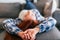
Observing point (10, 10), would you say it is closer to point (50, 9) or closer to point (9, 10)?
point (9, 10)

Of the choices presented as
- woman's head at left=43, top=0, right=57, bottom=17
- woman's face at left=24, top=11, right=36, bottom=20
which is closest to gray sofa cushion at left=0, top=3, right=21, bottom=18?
woman's head at left=43, top=0, right=57, bottom=17

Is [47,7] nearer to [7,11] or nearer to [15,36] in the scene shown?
[7,11]

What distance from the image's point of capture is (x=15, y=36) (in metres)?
1.64

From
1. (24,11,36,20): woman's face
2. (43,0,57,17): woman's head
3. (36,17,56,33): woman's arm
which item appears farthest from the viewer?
(43,0,57,17): woman's head

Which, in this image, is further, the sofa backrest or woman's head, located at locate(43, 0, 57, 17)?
the sofa backrest

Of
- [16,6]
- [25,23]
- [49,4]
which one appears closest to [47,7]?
[49,4]

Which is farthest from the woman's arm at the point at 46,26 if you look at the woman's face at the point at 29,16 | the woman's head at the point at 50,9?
the woman's head at the point at 50,9

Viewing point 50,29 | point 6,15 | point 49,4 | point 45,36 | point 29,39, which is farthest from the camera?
point 6,15

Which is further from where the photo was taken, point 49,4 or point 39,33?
point 49,4

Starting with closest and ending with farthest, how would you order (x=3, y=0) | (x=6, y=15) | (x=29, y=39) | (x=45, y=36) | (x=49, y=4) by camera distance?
(x=29, y=39)
(x=45, y=36)
(x=49, y=4)
(x=6, y=15)
(x=3, y=0)

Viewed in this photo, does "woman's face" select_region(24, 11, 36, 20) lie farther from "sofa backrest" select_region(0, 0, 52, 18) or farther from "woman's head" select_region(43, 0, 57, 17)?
"sofa backrest" select_region(0, 0, 52, 18)

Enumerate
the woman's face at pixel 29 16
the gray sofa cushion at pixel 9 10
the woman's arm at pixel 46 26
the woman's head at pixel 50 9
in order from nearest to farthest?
the woman's arm at pixel 46 26
the woman's face at pixel 29 16
the woman's head at pixel 50 9
the gray sofa cushion at pixel 9 10

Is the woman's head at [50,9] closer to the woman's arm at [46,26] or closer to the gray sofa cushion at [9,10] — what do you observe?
the gray sofa cushion at [9,10]

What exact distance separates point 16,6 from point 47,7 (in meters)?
0.73
